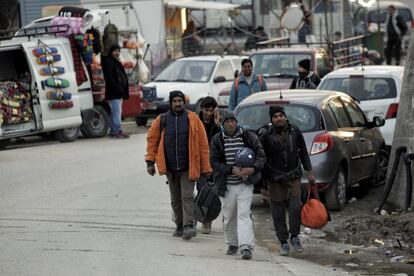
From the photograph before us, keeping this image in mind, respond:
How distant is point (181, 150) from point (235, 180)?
37.7 inches

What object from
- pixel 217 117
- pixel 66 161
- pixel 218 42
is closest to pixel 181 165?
pixel 217 117

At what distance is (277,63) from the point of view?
23891 mm

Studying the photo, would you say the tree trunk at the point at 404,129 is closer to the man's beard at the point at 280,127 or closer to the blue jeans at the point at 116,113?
the man's beard at the point at 280,127

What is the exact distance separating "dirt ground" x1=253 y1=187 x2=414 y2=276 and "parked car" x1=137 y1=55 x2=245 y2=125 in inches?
390

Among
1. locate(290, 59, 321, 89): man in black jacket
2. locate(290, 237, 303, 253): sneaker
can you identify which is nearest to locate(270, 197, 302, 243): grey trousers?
locate(290, 237, 303, 253): sneaker

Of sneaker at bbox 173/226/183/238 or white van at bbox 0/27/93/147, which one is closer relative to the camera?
sneaker at bbox 173/226/183/238

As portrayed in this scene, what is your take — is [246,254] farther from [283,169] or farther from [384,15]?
[384,15]

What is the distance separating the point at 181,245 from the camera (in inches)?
458

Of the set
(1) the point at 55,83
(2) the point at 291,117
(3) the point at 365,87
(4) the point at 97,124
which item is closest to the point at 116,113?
(4) the point at 97,124

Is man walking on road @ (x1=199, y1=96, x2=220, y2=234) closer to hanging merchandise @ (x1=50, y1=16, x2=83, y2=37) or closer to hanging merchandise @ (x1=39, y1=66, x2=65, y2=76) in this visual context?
hanging merchandise @ (x1=39, y1=66, x2=65, y2=76)

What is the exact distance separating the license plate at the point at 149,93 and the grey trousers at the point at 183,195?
41.6 ft

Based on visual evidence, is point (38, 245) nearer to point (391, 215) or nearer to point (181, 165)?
point (181, 165)

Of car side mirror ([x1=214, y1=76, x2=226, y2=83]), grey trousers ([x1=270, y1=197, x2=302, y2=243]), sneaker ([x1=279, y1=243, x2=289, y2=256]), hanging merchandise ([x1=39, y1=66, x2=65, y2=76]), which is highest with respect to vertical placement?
hanging merchandise ([x1=39, y1=66, x2=65, y2=76])

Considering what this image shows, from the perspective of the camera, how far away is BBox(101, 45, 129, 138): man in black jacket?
22359 millimetres
